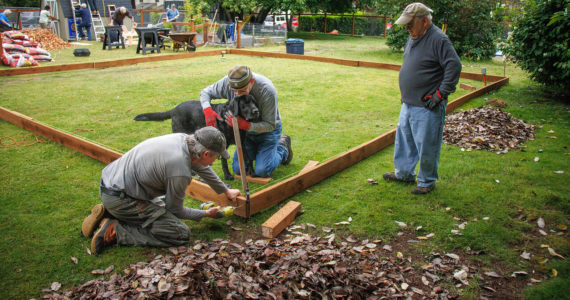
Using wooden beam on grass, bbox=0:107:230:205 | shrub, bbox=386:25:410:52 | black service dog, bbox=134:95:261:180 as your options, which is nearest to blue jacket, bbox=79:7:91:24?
shrub, bbox=386:25:410:52

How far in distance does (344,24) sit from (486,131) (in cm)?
2876

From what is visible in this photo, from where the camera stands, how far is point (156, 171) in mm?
3119

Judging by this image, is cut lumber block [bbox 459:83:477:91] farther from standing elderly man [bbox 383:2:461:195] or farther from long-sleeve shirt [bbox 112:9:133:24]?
long-sleeve shirt [bbox 112:9:133:24]

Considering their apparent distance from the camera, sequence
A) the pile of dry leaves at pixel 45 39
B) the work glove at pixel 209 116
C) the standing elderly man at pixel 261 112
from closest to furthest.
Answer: the standing elderly man at pixel 261 112, the work glove at pixel 209 116, the pile of dry leaves at pixel 45 39

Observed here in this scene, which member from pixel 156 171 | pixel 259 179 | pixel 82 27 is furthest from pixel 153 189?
pixel 82 27

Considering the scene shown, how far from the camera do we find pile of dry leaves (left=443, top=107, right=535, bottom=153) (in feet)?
19.9

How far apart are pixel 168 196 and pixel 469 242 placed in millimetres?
2835

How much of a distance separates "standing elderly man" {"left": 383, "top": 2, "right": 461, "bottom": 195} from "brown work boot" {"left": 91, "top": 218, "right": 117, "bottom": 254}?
334 cm

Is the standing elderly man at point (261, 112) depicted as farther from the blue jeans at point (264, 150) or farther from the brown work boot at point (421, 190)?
the brown work boot at point (421, 190)

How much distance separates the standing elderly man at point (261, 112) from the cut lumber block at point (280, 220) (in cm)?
91

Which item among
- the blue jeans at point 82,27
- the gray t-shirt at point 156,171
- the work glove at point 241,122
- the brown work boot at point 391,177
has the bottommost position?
the brown work boot at point 391,177

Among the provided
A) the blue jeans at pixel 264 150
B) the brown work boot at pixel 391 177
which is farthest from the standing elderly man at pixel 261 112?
the brown work boot at pixel 391 177

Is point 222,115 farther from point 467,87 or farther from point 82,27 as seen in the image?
point 82,27

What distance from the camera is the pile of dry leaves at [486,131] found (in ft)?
19.9
